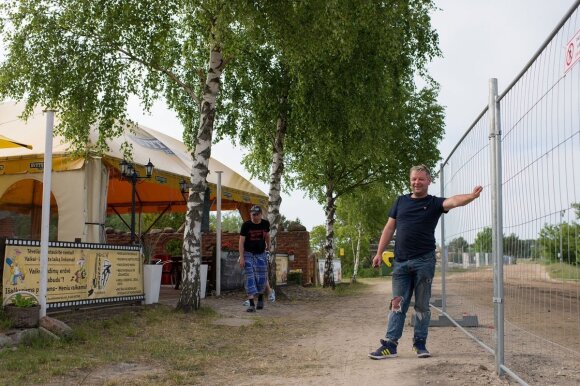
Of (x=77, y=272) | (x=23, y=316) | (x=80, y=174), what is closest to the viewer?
(x=23, y=316)

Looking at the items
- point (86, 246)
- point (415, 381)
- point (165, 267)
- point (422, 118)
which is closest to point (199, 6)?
point (86, 246)

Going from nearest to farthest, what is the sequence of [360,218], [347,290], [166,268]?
[166,268] < [347,290] < [360,218]

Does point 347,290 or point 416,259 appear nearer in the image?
point 416,259

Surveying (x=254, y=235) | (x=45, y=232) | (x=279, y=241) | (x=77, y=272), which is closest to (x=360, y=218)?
(x=279, y=241)

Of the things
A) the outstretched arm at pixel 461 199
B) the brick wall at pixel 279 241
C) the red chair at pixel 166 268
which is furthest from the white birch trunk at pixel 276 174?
the outstretched arm at pixel 461 199

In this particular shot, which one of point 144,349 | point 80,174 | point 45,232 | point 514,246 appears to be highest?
point 80,174

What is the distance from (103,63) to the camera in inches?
488

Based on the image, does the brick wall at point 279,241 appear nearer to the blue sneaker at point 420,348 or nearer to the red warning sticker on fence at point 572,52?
the blue sneaker at point 420,348

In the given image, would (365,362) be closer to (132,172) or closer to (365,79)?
(132,172)

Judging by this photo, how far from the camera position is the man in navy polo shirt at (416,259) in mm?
6203

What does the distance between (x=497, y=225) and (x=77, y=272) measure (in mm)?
6294

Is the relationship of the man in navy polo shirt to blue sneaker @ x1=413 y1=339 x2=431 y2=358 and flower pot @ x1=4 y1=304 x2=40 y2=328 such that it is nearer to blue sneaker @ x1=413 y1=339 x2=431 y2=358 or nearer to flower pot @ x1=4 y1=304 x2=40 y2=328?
blue sneaker @ x1=413 y1=339 x2=431 y2=358

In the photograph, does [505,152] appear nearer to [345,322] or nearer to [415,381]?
[415,381]

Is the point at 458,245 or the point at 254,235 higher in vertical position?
the point at 254,235
